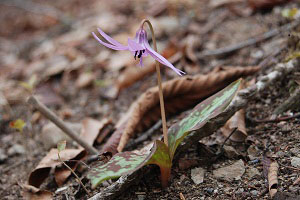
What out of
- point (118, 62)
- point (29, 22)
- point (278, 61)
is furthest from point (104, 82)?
point (29, 22)

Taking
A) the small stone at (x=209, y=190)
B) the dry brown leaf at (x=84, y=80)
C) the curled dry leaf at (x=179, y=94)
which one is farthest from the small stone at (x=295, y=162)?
the dry brown leaf at (x=84, y=80)

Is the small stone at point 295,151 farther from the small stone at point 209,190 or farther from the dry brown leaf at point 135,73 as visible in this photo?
the dry brown leaf at point 135,73

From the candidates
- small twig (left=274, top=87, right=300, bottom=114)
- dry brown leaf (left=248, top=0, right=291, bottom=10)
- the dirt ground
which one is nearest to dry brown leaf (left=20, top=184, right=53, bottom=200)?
the dirt ground

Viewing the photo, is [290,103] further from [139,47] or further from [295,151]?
[139,47]

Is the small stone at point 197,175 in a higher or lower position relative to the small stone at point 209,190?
higher

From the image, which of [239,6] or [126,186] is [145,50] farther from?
[239,6]

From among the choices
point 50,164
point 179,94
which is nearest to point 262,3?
point 179,94

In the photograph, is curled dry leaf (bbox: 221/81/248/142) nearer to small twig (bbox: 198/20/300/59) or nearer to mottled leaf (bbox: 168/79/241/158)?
mottled leaf (bbox: 168/79/241/158)
